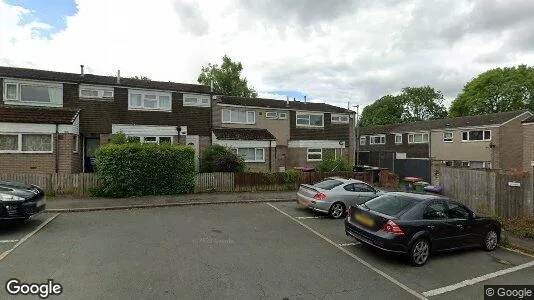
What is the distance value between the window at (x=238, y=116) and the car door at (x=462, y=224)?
18.3 m

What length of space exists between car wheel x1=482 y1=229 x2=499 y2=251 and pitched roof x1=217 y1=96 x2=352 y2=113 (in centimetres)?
1864

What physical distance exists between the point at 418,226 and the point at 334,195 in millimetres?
4752

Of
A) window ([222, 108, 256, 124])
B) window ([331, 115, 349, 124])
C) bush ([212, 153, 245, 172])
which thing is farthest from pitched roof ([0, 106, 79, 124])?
window ([331, 115, 349, 124])

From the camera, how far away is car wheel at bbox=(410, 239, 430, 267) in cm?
721

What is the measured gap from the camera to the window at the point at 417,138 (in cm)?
3478

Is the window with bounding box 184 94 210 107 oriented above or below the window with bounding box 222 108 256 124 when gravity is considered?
above

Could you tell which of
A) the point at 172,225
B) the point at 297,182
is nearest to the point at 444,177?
the point at 297,182

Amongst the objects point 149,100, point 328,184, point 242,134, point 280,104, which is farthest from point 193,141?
point 328,184

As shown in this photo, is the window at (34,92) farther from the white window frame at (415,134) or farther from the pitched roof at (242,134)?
the white window frame at (415,134)

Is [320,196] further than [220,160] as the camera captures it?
No

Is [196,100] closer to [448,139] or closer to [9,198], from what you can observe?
[9,198]

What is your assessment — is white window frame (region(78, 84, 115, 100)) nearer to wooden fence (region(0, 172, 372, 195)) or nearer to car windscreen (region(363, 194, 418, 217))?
wooden fence (region(0, 172, 372, 195))

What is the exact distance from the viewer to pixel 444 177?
14.6 meters

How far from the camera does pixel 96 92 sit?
65.1 feet
